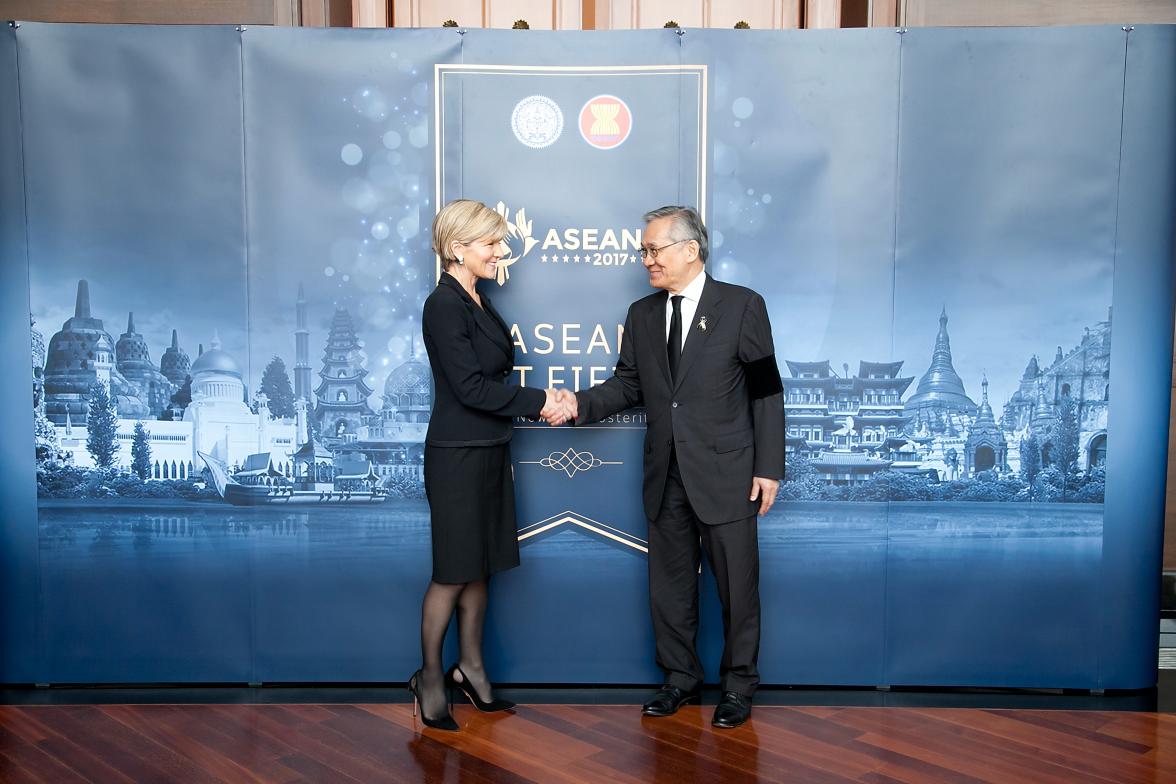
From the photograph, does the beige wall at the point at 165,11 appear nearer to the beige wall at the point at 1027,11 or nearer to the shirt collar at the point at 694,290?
the shirt collar at the point at 694,290

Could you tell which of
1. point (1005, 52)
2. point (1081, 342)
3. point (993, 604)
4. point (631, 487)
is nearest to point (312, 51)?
point (631, 487)

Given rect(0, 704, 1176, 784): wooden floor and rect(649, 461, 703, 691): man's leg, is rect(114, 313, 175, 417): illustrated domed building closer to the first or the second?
rect(0, 704, 1176, 784): wooden floor

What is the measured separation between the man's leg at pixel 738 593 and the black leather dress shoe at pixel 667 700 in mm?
158

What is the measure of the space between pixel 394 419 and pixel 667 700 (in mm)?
1456

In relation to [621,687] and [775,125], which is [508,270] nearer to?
[775,125]

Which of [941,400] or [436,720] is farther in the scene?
[941,400]

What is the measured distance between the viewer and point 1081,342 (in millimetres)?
3111

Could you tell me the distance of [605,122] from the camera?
310 centimetres

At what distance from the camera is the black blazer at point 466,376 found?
276 cm

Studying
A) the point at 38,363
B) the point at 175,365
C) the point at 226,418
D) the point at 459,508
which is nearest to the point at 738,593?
the point at 459,508

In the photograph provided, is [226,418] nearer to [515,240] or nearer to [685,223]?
[515,240]

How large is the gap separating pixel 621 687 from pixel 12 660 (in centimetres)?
238

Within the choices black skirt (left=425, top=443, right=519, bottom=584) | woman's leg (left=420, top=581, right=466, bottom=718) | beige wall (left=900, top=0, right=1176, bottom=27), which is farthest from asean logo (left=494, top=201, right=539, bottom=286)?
beige wall (left=900, top=0, right=1176, bottom=27)

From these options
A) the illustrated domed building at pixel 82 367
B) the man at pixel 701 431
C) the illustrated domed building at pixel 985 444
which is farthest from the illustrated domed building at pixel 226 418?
the illustrated domed building at pixel 985 444
